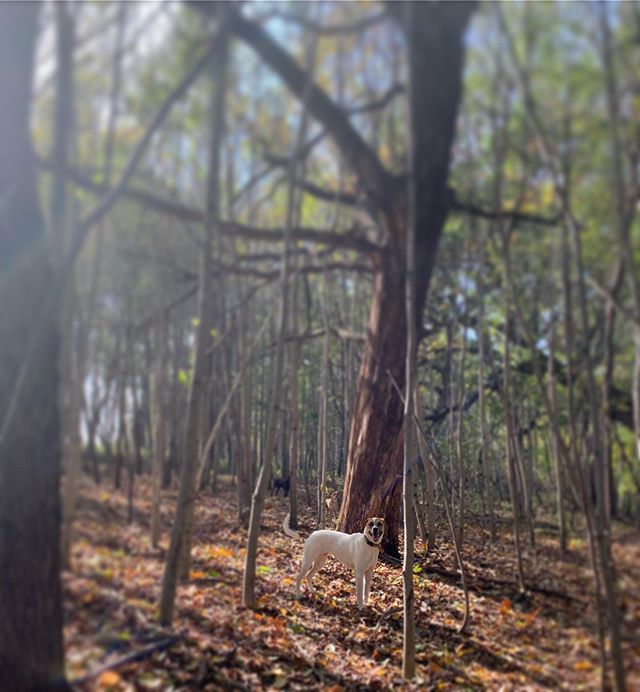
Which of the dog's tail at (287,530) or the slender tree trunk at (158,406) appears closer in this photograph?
the slender tree trunk at (158,406)

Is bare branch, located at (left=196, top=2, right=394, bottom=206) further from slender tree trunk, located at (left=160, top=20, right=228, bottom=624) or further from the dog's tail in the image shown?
the dog's tail

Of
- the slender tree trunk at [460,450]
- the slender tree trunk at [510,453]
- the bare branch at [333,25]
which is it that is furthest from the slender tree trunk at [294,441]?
the bare branch at [333,25]

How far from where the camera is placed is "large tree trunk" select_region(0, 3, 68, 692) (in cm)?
235

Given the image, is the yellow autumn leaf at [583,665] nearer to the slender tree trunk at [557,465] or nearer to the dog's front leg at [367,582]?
the slender tree trunk at [557,465]

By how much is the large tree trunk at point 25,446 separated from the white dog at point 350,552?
114cm

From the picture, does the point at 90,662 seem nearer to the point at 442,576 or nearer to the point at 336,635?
the point at 336,635

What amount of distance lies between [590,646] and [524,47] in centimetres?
249

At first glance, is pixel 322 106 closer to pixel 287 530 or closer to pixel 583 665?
pixel 287 530

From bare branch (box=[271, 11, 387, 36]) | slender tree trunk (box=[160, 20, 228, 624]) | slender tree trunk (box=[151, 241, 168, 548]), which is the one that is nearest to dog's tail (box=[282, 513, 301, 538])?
slender tree trunk (box=[160, 20, 228, 624])

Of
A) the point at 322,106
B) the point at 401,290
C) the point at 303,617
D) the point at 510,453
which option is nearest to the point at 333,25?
the point at 322,106

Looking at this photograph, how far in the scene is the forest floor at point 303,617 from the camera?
7.79 ft

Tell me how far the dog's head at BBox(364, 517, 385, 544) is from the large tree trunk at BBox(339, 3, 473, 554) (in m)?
0.05

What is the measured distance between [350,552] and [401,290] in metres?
1.48

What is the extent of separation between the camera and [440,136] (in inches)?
131
